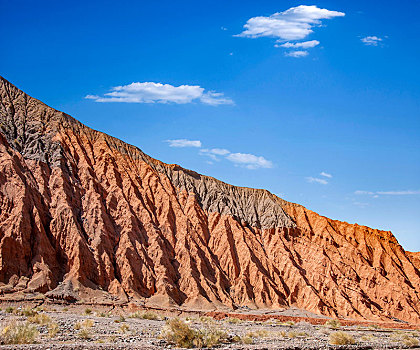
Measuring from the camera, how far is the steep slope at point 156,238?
55875 millimetres

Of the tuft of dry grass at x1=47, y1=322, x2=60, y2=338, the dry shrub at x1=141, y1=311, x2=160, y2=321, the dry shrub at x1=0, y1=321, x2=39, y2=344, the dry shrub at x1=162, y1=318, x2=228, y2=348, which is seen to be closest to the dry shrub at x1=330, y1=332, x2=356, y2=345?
the dry shrub at x1=162, y1=318, x2=228, y2=348

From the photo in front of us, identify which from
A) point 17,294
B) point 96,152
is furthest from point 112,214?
point 17,294

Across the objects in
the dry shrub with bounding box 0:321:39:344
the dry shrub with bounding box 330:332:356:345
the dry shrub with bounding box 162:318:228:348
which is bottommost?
the dry shrub with bounding box 330:332:356:345

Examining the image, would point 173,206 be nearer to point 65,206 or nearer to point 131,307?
point 65,206

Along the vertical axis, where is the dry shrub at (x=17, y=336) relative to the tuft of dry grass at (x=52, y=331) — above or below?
above

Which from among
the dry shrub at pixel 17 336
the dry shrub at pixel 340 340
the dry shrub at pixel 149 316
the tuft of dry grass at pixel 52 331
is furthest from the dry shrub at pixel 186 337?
the dry shrub at pixel 149 316

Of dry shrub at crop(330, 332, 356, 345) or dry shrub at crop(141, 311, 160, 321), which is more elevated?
dry shrub at crop(330, 332, 356, 345)

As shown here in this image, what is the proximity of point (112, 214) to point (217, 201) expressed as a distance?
969 inches

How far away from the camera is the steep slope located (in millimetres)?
55875

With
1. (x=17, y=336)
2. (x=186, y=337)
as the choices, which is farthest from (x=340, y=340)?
(x=17, y=336)

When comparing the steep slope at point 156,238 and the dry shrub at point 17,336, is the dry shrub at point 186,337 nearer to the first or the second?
the dry shrub at point 17,336

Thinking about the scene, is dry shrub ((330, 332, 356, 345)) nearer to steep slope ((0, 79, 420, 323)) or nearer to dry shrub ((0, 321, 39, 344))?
dry shrub ((0, 321, 39, 344))

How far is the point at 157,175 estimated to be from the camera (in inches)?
3324

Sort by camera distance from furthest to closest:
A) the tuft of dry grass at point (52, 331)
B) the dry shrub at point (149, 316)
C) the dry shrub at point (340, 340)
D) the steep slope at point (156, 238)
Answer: the steep slope at point (156, 238) → the dry shrub at point (149, 316) → the dry shrub at point (340, 340) → the tuft of dry grass at point (52, 331)
